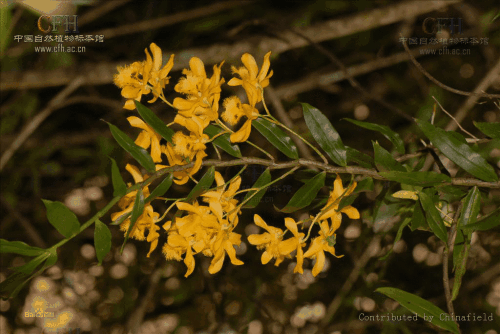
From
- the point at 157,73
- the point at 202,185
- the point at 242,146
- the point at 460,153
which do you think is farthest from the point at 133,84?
the point at 242,146

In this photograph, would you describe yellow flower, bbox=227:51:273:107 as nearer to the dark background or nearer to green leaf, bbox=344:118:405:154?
green leaf, bbox=344:118:405:154

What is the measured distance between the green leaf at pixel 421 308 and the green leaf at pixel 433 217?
0.08m

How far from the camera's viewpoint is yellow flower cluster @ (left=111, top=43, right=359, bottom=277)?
0.38 m

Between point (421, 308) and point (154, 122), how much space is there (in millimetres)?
330

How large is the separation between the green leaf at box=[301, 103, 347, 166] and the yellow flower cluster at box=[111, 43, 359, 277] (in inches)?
1.0

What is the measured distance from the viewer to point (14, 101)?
1.26m

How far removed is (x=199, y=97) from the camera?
1.27 feet

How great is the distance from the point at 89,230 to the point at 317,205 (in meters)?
0.98

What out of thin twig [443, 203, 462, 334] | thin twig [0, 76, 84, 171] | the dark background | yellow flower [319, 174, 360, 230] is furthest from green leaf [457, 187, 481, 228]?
thin twig [0, 76, 84, 171]

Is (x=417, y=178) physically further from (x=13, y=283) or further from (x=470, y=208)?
(x=13, y=283)

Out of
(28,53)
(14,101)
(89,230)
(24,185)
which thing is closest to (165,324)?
(89,230)

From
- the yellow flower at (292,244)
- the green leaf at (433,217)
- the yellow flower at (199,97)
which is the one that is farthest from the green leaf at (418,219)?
the yellow flower at (199,97)

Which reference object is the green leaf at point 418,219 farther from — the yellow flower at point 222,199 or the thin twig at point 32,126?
the thin twig at point 32,126

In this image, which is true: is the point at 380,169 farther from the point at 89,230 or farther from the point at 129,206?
the point at 89,230
